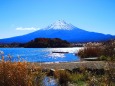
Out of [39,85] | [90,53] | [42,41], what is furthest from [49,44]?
[39,85]

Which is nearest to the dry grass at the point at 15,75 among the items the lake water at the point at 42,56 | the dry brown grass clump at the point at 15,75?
the dry brown grass clump at the point at 15,75

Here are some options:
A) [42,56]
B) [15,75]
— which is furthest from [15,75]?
[42,56]

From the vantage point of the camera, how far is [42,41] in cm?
9412

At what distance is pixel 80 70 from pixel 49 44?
82.7 metres

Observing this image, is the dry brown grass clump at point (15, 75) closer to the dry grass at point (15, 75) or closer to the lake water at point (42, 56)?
the dry grass at point (15, 75)

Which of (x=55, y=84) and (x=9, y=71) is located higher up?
(x=9, y=71)

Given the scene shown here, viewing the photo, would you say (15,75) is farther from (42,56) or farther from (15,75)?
(42,56)

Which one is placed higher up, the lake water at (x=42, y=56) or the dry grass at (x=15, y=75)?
the dry grass at (x=15, y=75)

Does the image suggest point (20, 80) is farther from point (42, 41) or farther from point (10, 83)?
point (42, 41)

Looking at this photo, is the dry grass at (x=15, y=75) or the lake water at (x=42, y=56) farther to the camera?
the lake water at (x=42, y=56)

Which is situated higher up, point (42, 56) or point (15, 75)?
point (15, 75)

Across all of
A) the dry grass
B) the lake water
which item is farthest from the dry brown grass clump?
→ the lake water

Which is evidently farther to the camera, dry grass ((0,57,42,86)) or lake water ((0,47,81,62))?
lake water ((0,47,81,62))

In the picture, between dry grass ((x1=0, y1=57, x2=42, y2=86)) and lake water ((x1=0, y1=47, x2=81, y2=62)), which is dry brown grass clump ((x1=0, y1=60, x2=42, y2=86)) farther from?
lake water ((x1=0, y1=47, x2=81, y2=62))
